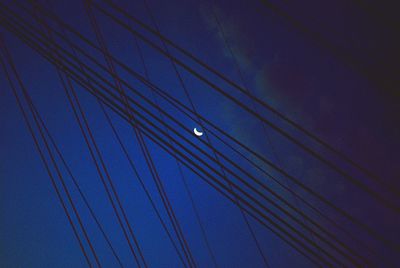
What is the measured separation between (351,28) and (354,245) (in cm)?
593

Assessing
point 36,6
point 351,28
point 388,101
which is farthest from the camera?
point 388,101

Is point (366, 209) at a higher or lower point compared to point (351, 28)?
lower

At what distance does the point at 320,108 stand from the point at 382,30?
229 centimetres

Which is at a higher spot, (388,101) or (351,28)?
(351,28)

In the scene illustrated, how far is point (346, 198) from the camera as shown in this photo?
27.8 ft

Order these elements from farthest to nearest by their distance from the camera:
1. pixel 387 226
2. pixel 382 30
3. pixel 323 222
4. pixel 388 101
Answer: pixel 323 222 → pixel 387 226 → pixel 388 101 → pixel 382 30

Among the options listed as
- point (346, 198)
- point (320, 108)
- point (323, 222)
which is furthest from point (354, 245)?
point (320, 108)

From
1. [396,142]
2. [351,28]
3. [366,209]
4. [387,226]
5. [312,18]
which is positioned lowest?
[387,226]

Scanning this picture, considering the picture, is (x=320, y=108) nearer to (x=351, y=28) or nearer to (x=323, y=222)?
(x=351, y=28)

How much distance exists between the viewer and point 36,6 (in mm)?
2207

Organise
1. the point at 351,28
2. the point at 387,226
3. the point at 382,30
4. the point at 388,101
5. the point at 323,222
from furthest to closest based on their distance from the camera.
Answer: the point at 323,222
the point at 387,226
the point at 388,101
the point at 351,28
the point at 382,30

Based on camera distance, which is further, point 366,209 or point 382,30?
point 366,209

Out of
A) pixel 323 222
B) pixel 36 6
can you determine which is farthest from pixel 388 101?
pixel 36 6

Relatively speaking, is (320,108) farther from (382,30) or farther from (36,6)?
(36,6)
